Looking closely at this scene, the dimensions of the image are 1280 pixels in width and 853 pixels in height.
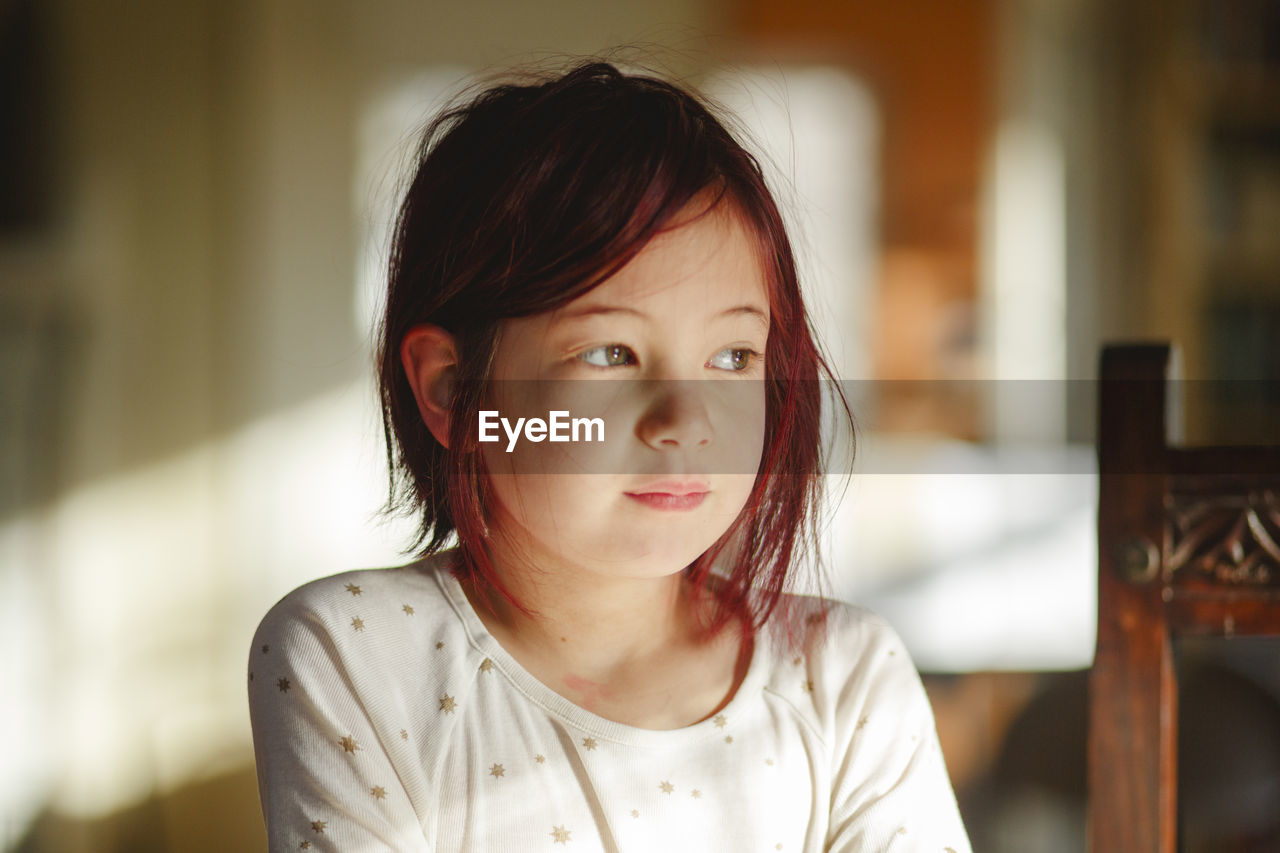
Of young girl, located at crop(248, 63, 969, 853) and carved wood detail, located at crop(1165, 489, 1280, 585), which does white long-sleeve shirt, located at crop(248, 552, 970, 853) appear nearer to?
young girl, located at crop(248, 63, 969, 853)

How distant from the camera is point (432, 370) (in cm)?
41

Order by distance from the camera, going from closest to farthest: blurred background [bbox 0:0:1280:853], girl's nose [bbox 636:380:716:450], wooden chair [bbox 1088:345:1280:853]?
girl's nose [bbox 636:380:716:450], wooden chair [bbox 1088:345:1280:853], blurred background [bbox 0:0:1280:853]

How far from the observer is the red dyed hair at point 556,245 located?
366mm

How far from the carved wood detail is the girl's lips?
26 cm

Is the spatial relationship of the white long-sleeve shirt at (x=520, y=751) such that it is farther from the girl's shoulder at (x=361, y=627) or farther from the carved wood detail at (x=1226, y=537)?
the carved wood detail at (x=1226, y=537)

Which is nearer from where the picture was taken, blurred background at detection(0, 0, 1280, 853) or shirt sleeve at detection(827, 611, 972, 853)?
shirt sleeve at detection(827, 611, 972, 853)

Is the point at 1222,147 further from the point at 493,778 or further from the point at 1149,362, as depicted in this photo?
the point at 493,778

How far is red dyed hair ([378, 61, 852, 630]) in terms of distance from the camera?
37 centimetres

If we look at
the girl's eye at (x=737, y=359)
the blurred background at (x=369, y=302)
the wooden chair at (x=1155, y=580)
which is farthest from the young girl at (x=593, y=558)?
the blurred background at (x=369, y=302)

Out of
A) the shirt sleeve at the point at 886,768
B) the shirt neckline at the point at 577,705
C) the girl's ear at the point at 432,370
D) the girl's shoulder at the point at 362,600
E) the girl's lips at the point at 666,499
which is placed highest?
the girl's ear at the point at 432,370

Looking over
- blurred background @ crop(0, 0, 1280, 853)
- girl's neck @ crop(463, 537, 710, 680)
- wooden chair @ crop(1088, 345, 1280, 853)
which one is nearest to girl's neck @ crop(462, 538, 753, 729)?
girl's neck @ crop(463, 537, 710, 680)

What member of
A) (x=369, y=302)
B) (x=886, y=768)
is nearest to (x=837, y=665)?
(x=886, y=768)

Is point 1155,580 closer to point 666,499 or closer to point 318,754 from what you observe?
point 666,499

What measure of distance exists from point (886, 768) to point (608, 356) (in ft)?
0.71
